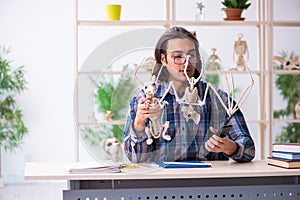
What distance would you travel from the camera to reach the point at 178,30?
2.55 metres

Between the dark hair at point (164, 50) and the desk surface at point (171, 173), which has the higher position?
the dark hair at point (164, 50)

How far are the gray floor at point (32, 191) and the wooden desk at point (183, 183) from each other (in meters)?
3.16

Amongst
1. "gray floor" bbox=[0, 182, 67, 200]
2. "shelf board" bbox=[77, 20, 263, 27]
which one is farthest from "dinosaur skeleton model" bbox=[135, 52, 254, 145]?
"gray floor" bbox=[0, 182, 67, 200]

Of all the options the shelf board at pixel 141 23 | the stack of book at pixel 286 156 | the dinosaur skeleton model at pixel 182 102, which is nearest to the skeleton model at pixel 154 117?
the dinosaur skeleton model at pixel 182 102

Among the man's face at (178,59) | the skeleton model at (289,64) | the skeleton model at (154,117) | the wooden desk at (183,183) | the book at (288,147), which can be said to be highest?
the skeleton model at (289,64)

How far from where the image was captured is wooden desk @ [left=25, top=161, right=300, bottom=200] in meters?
2.34

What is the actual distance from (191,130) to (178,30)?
0.43 m

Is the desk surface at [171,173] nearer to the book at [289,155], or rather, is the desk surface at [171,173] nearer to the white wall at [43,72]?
the book at [289,155]

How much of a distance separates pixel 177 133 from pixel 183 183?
21 cm

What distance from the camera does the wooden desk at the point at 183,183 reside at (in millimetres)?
2340

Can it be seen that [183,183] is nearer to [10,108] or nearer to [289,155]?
[289,155]

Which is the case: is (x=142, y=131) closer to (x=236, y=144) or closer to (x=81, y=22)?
(x=236, y=144)

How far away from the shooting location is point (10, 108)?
6227 mm

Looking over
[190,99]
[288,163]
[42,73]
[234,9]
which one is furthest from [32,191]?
[288,163]
